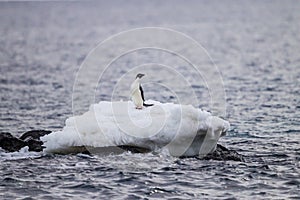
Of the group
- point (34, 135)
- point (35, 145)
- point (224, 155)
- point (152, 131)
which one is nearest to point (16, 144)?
point (35, 145)

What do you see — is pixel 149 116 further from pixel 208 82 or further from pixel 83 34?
pixel 83 34

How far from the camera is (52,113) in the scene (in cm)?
3544

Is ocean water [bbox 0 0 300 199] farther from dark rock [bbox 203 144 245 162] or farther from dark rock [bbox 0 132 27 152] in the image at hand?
dark rock [bbox 0 132 27 152]

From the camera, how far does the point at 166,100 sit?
39312 mm

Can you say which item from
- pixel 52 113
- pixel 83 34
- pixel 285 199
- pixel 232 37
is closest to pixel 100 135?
pixel 285 199

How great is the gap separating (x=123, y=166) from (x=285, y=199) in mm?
5374

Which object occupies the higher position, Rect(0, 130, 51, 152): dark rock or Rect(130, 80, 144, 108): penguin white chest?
Rect(130, 80, 144, 108): penguin white chest

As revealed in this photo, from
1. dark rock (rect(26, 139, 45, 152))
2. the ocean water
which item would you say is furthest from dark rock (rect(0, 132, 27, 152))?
the ocean water

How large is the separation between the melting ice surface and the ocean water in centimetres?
45

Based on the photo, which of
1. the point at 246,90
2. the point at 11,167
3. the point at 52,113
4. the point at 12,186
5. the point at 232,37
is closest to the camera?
the point at 12,186

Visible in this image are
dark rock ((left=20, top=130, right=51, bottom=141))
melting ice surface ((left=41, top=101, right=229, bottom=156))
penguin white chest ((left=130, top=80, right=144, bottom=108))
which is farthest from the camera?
dark rock ((left=20, top=130, right=51, bottom=141))

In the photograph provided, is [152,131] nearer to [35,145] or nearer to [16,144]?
[35,145]

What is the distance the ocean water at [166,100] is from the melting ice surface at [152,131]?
0.45 meters

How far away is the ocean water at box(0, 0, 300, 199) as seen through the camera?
21.0m
